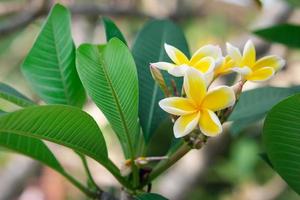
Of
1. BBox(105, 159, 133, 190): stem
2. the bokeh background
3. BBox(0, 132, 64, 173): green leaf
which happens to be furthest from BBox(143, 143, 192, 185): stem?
the bokeh background

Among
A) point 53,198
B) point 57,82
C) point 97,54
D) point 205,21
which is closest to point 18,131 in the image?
point 97,54

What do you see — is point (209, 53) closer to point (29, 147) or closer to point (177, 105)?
point (177, 105)

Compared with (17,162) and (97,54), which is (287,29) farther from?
(17,162)

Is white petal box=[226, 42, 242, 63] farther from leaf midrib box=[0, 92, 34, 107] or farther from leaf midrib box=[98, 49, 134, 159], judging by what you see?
leaf midrib box=[0, 92, 34, 107]

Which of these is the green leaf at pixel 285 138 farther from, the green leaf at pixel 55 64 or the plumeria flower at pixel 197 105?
the green leaf at pixel 55 64

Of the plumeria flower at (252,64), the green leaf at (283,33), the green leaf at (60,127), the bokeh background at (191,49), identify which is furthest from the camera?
the bokeh background at (191,49)

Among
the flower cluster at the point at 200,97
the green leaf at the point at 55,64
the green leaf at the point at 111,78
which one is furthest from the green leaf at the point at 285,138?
the green leaf at the point at 55,64
